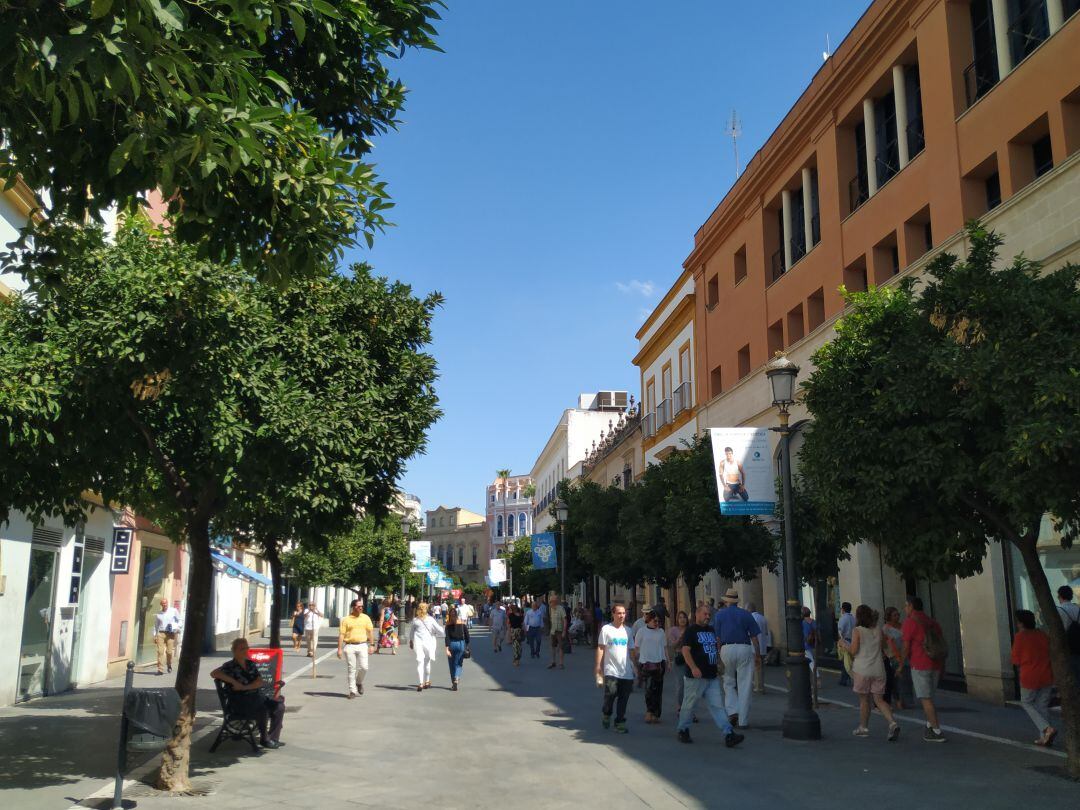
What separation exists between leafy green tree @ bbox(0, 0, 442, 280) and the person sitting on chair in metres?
6.09

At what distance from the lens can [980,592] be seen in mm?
16531

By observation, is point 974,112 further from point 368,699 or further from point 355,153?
point 368,699

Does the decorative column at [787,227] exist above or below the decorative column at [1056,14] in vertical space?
above

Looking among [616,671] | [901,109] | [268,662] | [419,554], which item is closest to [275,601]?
[268,662]

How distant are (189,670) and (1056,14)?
51.4 feet

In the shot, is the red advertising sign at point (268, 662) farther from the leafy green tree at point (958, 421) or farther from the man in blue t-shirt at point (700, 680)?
the leafy green tree at point (958, 421)

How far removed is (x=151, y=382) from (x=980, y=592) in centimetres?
1395

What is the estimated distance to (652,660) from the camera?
13477 mm

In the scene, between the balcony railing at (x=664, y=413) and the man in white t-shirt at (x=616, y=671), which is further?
the balcony railing at (x=664, y=413)

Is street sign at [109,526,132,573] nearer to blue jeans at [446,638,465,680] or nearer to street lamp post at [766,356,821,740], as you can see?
blue jeans at [446,638,465,680]

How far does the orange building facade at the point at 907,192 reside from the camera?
1513 centimetres

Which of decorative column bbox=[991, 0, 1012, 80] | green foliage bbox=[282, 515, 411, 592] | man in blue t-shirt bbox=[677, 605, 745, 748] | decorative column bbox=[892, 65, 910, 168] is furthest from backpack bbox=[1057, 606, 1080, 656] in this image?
green foliage bbox=[282, 515, 411, 592]

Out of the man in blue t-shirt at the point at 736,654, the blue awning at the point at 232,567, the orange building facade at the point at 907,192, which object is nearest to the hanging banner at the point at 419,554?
the blue awning at the point at 232,567

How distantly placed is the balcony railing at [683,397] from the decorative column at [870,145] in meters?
13.7
